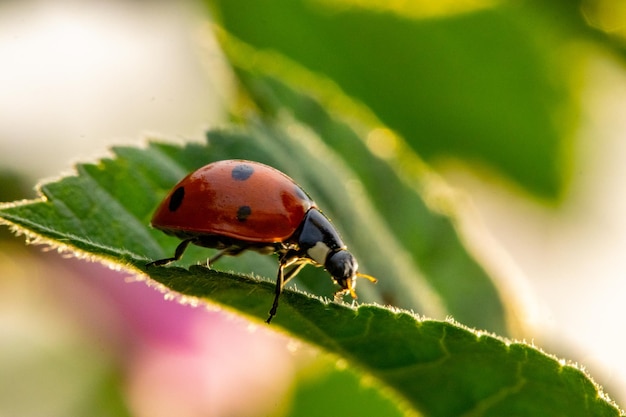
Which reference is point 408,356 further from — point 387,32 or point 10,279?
point 387,32

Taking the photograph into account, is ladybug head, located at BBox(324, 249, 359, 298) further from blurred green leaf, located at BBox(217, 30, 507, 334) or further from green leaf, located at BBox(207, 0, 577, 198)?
green leaf, located at BBox(207, 0, 577, 198)

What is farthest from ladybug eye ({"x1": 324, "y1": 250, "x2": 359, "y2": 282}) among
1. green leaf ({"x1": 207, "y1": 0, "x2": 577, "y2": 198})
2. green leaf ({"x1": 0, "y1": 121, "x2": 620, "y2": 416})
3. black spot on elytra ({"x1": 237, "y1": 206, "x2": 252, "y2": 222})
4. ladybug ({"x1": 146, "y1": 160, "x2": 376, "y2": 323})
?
green leaf ({"x1": 207, "y1": 0, "x2": 577, "y2": 198})

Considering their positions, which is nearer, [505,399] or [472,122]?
[505,399]

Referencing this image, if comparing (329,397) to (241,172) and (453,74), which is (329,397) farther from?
(453,74)

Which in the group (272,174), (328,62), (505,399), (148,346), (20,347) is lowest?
(20,347)

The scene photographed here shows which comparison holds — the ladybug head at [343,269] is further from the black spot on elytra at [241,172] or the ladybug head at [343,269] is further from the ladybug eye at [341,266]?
the black spot on elytra at [241,172]

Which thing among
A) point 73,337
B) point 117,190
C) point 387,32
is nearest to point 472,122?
point 387,32

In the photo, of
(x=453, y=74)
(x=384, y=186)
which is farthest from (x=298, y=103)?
(x=453, y=74)
